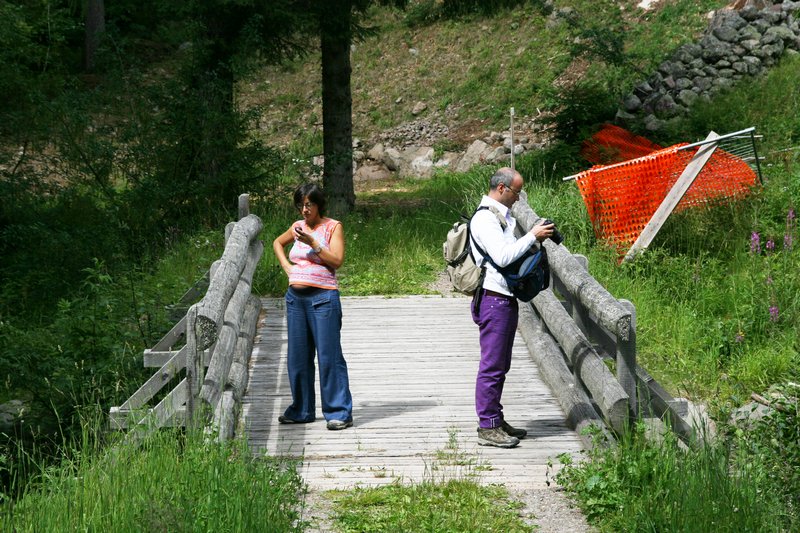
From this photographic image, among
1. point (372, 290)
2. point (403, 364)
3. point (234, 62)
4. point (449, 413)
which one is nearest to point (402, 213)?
point (234, 62)

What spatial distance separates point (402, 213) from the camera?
62.0 feet

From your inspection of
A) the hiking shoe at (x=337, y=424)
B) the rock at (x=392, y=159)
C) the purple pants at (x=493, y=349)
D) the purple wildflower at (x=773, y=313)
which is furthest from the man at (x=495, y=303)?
the rock at (x=392, y=159)

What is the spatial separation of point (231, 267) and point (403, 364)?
6.07 feet

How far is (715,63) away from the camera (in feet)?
68.1

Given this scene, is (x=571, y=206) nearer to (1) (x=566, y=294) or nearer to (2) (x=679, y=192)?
(2) (x=679, y=192)

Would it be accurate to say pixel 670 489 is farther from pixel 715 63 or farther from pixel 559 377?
pixel 715 63

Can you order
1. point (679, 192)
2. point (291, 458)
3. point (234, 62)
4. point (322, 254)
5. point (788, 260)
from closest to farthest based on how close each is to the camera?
point (291, 458) → point (322, 254) → point (788, 260) → point (679, 192) → point (234, 62)

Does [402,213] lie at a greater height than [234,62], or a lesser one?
lesser

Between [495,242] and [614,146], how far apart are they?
36.0 feet

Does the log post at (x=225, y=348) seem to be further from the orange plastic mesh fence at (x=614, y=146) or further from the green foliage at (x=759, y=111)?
the green foliage at (x=759, y=111)

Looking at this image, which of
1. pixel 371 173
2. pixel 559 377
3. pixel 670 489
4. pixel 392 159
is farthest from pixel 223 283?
pixel 392 159

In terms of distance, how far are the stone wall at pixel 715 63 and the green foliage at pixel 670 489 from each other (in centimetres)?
1383

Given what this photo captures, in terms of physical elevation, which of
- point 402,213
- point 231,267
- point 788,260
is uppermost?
point 231,267

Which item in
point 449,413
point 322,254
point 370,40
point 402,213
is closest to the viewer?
point 322,254
